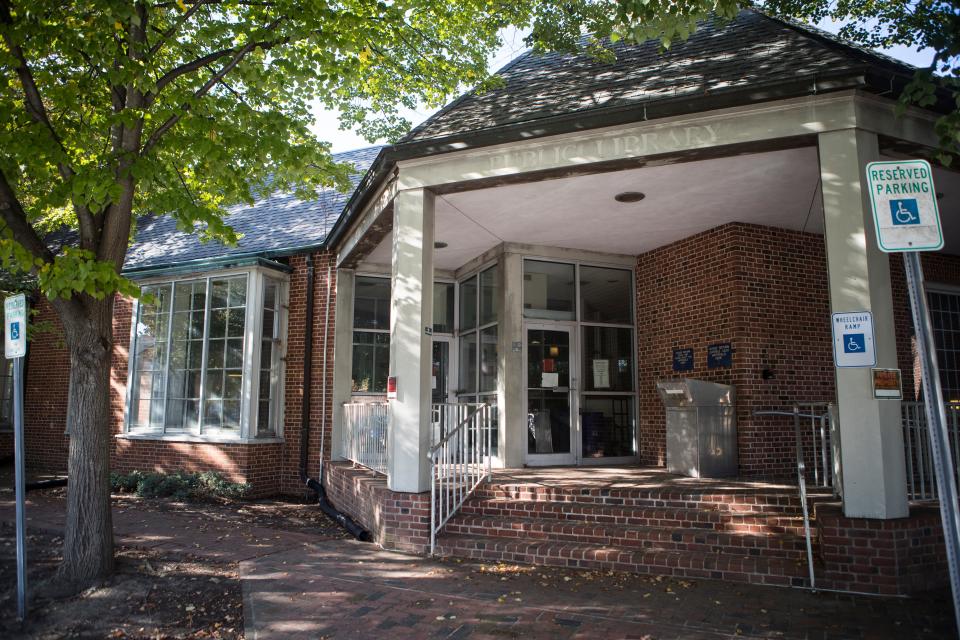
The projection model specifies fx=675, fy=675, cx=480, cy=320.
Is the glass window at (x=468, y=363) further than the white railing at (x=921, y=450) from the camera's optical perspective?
Yes

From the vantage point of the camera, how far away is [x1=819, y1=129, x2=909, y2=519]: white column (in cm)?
537

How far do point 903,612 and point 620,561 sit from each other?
2.11m

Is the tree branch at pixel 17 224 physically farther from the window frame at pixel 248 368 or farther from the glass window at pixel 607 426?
the glass window at pixel 607 426

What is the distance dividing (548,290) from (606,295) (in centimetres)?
101

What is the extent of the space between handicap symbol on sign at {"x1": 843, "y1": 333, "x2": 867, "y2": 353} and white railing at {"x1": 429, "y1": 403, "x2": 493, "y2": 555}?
3.64 meters

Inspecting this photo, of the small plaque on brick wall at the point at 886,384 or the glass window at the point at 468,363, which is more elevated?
the glass window at the point at 468,363

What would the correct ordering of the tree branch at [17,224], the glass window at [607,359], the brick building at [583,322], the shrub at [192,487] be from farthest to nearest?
1. the shrub at [192,487]
2. the glass window at [607,359]
3. the tree branch at [17,224]
4. the brick building at [583,322]

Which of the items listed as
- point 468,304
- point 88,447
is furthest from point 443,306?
point 88,447

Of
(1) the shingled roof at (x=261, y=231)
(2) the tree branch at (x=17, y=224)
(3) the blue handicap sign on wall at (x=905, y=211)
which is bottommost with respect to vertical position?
(3) the blue handicap sign on wall at (x=905, y=211)

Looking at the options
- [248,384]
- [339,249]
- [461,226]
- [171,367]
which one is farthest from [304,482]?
[461,226]

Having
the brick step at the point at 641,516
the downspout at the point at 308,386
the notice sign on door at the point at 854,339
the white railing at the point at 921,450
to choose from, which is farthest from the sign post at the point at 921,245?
the downspout at the point at 308,386

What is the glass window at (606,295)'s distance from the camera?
33.9ft

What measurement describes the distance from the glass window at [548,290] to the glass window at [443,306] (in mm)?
2186

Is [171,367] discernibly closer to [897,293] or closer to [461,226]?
[461,226]
